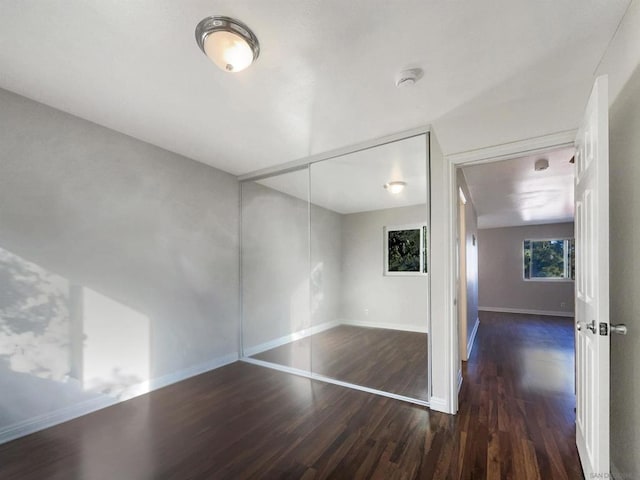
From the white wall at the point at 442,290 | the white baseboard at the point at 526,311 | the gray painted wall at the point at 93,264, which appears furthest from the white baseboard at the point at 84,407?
the white baseboard at the point at 526,311

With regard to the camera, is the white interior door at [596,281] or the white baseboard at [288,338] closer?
the white interior door at [596,281]

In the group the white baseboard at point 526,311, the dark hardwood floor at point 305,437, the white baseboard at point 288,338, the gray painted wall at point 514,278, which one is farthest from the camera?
the gray painted wall at point 514,278

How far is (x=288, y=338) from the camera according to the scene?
372 centimetres

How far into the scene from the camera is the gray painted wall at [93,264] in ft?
6.99

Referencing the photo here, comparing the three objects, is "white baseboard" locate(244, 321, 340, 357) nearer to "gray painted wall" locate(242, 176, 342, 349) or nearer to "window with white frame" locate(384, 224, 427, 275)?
"gray painted wall" locate(242, 176, 342, 349)

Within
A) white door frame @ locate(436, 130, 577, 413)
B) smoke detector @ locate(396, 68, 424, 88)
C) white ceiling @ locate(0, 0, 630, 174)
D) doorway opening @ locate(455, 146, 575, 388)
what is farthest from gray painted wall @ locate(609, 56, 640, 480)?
smoke detector @ locate(396, 68, 424, 88)

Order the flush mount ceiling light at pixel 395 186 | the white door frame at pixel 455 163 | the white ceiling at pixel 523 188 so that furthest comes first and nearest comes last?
the white ceiling at pixel 523 188 < the flush mount ceiling light at pixel 395 186 < the white door frame at pixel 455 163

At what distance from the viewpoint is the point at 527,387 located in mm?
2965

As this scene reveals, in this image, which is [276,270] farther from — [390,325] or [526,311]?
[526,311]

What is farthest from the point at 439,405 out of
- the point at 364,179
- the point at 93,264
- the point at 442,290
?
the point at 93,264

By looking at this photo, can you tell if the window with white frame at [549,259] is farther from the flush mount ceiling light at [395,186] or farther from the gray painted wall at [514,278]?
the flush mount ceiling light at [395,186]

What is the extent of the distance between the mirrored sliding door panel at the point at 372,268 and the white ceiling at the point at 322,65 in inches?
22.9

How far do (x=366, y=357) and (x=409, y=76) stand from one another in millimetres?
2985

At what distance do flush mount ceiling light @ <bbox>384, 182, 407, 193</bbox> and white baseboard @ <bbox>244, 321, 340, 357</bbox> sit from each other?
175 cm
